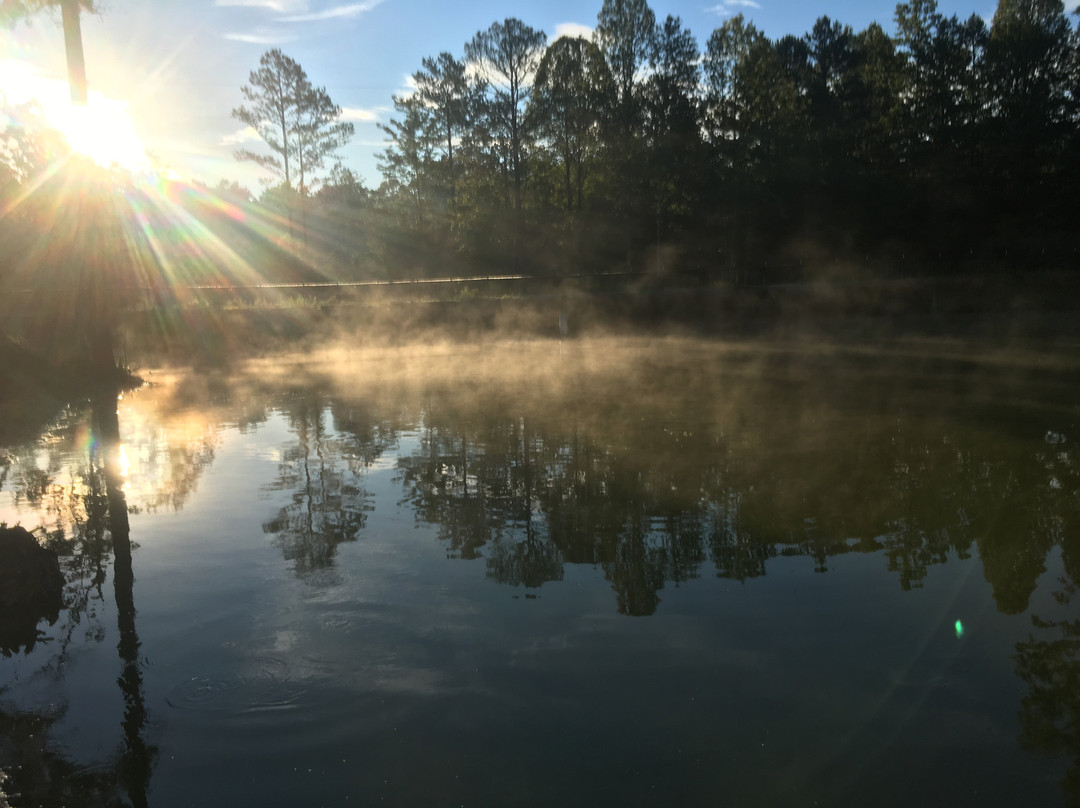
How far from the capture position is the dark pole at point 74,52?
16.1 metres

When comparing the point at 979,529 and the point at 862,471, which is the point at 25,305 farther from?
the point at 979,529

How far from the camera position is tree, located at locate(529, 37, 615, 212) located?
39831 mm

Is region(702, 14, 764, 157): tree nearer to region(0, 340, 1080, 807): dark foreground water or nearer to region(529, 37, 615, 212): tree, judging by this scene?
region(529, 37, 615, 212): tree

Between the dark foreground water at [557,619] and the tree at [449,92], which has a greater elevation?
the tree at [449,92]

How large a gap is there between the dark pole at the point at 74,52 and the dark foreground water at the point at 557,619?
354 inches

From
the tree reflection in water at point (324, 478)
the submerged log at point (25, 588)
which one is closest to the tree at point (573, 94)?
the tree reflection in water at point (324, 478)

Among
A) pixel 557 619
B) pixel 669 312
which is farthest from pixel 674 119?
pixel 557 619

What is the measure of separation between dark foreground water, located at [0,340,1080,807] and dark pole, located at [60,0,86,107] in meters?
9.00

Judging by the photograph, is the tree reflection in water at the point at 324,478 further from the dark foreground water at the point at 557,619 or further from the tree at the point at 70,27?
the tree at the point at 70,27

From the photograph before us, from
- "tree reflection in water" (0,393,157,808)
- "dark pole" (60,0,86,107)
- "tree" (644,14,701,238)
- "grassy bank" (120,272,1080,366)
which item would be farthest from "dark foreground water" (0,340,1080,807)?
"tree" (644,14,701,238)

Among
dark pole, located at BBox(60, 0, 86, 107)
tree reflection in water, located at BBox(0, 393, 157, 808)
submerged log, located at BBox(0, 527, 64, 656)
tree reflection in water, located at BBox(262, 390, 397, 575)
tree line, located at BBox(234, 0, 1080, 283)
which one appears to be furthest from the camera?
tree line, located at BBox(234, 0, 1080, 283)

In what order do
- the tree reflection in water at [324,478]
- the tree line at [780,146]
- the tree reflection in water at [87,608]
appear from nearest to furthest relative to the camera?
the tree reflection in water at [87,608] → the tree reflection in water at [324,478] → the tree line at [780,146]

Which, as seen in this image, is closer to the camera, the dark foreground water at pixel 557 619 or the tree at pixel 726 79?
the dark foreground water at pixel 557 619

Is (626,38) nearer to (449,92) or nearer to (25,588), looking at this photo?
(449,92)
